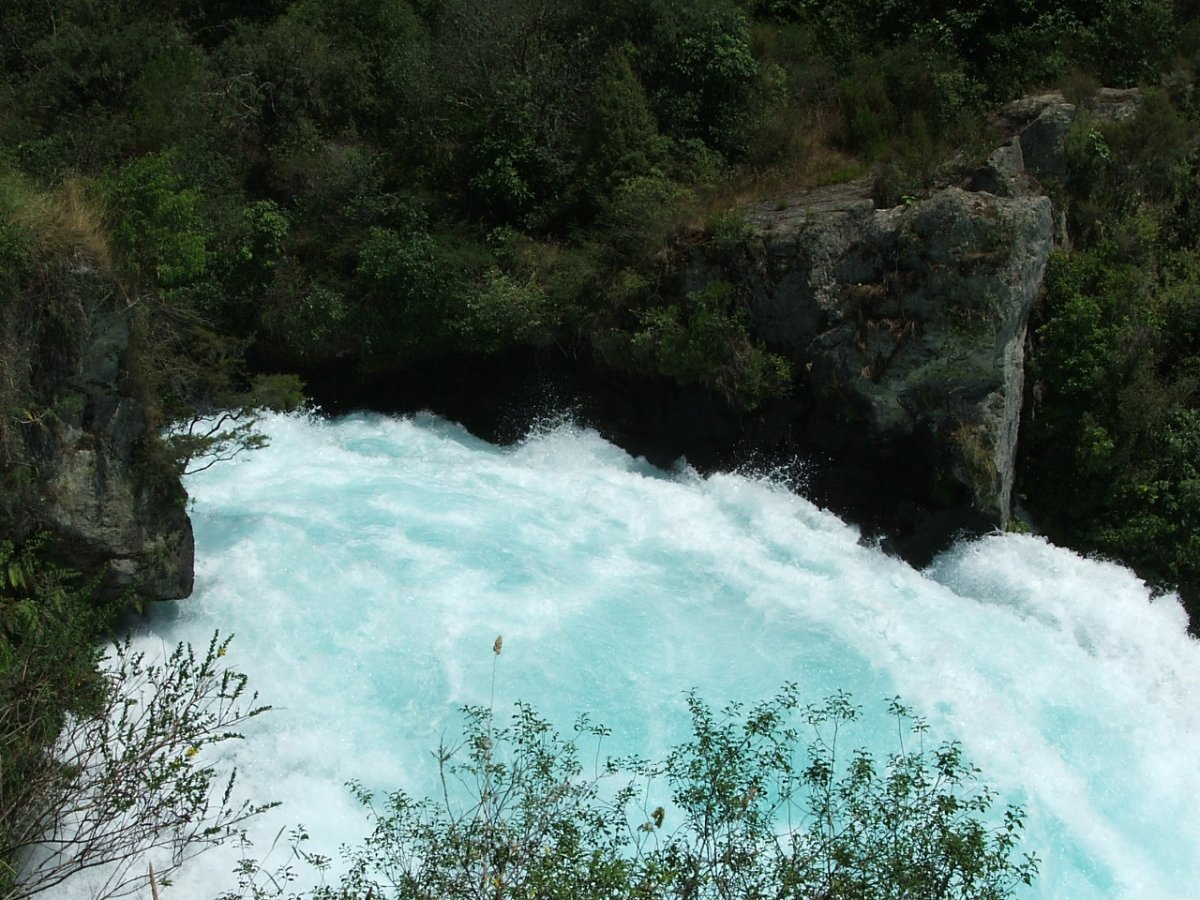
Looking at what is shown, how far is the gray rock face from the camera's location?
45.4 ft

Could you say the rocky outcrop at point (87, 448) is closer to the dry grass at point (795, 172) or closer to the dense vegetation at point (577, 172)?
the dense vegetation at point (577, 172)

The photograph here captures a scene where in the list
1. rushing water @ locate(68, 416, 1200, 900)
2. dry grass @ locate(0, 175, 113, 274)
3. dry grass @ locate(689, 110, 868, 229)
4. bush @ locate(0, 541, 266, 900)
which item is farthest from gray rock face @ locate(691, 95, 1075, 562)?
bush @ locate(0, 541, 266, 900)

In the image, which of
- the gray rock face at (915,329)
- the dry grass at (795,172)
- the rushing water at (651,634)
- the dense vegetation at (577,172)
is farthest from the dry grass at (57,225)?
the dry grass at (795,172)

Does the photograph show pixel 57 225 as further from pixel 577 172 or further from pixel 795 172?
pixel 795 172

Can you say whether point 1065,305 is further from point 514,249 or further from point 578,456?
point 514,249

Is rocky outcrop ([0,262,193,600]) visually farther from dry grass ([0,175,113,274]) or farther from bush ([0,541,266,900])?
bush ([0,541,266,900])

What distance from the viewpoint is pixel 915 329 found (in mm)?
14078

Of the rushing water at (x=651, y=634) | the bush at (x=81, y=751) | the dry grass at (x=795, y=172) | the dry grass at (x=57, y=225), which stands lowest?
the rushing water at (x=651, y=634)

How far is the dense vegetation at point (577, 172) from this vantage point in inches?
564

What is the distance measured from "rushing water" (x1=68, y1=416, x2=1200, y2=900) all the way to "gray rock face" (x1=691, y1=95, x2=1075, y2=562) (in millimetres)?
799

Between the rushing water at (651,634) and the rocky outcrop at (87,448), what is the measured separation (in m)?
0.90

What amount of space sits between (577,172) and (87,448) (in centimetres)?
943

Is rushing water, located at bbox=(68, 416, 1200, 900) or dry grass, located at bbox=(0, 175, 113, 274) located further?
dry grass, located at bbox=(0, 175, 113, 274)

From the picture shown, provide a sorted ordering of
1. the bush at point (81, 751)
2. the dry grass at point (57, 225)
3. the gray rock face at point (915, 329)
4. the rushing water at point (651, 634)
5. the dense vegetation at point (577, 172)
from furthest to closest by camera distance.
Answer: the dense vegetation at point (577, 172) → the gray rock face at point (915, 329) → the dry grass at point (57, 225) → the rushing water at point (651, 634) → the bush at point (81, 751)
